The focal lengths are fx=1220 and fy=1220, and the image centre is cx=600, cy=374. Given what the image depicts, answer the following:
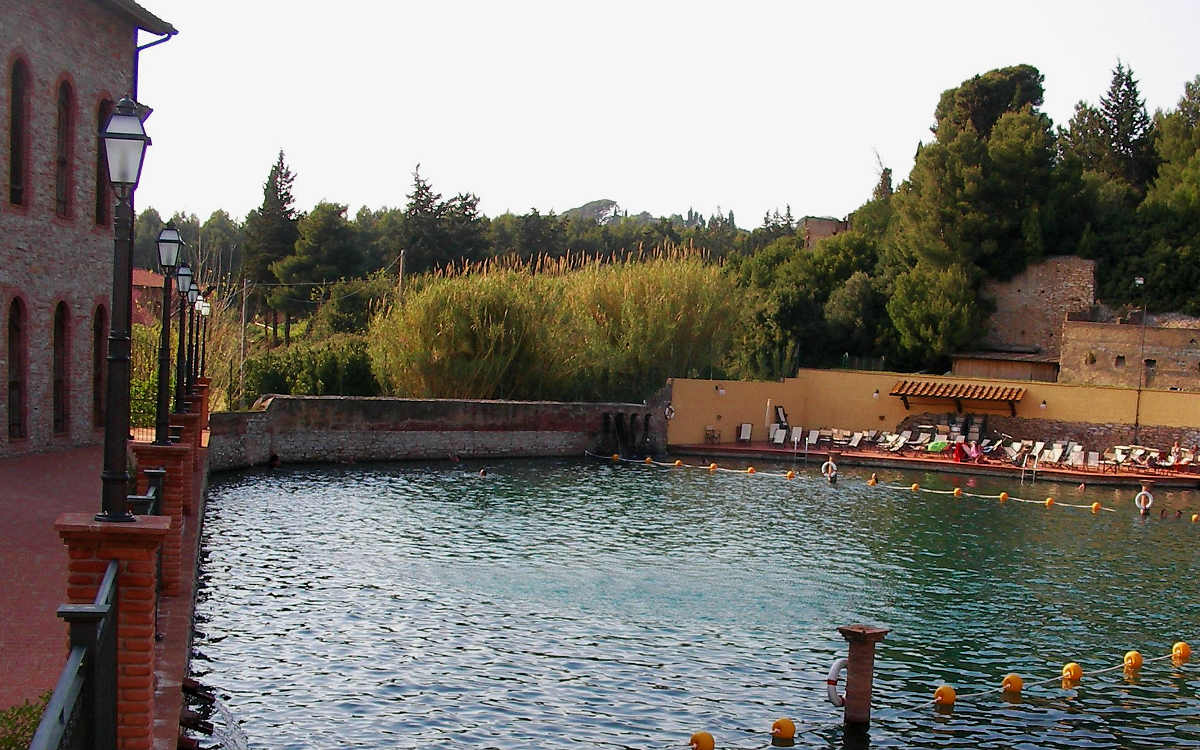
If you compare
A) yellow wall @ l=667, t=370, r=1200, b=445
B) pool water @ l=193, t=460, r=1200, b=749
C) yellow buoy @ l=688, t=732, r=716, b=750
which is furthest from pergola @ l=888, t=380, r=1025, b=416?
yellow buoy @ l=688, t=732, r=716, b=750

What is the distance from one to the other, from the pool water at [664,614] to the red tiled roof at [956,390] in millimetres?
10184

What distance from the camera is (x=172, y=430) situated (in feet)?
55.2

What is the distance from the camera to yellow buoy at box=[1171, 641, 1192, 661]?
591 inches

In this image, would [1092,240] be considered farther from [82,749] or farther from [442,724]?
[82,749]

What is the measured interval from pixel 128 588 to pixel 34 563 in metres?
5.10

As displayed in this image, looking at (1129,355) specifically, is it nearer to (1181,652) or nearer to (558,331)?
(558,331)

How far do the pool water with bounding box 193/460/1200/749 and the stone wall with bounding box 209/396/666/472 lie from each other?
9.76ft

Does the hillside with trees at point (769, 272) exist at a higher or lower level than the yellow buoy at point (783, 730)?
higher

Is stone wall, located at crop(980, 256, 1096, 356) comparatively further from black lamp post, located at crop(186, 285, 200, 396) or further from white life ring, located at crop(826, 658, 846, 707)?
white life ring, located at crop(826, 658, 846, 707)

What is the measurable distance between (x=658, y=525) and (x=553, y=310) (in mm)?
14989

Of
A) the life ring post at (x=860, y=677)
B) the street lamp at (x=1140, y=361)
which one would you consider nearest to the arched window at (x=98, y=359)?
the life ring post at (x=860, y=677)

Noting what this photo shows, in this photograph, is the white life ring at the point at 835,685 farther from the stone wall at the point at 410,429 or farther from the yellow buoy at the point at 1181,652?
the stone wall at the point at 410,429

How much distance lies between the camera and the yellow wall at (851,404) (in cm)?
3594

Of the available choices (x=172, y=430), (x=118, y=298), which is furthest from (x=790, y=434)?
(x=118, y=298)
